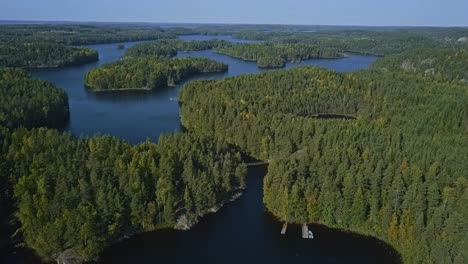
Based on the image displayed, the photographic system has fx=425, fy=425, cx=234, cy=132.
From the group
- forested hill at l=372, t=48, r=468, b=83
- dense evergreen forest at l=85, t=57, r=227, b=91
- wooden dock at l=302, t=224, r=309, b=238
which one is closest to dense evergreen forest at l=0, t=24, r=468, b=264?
wooden dock at l=302, t=224, r=309, b=238

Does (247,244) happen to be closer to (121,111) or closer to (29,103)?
(29,103)

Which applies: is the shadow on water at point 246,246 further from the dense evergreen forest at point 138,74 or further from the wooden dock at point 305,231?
the dense evergreen forest at point 138,74

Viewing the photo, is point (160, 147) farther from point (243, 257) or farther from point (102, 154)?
point (243, 257)

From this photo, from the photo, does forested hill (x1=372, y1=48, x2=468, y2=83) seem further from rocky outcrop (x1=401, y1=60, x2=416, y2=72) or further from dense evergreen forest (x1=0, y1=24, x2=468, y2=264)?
dense evergreen forest (x1=0, y1=24, x2=468, y2=264)

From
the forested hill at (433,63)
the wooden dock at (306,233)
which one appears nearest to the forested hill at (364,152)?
the wooden dock at (306,233)

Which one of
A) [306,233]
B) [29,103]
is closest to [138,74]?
[29,103]
